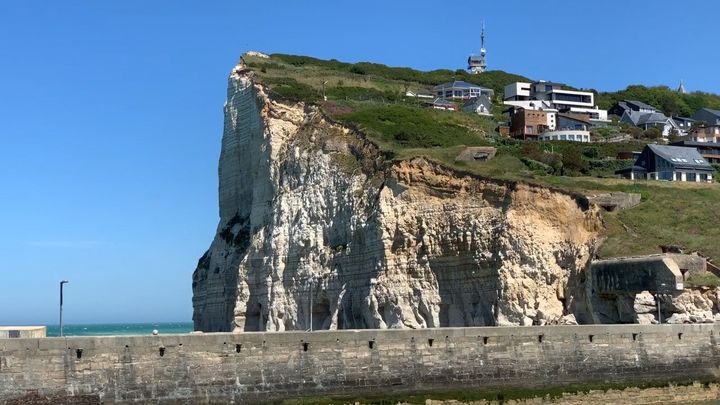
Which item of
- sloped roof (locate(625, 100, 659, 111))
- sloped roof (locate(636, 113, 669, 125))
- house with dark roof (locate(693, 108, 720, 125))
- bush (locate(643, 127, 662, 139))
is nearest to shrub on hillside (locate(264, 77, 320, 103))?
bush (locate(643, 127, 662, 139))

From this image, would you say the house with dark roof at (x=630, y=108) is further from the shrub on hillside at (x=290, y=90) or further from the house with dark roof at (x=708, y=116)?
the shrub on hillside at (x=290, y=90)

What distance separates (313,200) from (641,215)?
16.1 meters

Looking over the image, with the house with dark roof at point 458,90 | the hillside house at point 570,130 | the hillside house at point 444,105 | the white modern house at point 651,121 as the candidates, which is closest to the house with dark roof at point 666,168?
the hillside house at point 570,130

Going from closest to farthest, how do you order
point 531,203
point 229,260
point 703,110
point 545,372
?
point 545,372
point 531,203
point 229,260
point 703,110

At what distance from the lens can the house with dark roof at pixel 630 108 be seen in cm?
9912

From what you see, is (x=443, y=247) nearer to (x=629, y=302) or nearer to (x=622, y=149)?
(x=629, y=302)

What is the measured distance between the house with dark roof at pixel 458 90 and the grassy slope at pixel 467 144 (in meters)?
1.92

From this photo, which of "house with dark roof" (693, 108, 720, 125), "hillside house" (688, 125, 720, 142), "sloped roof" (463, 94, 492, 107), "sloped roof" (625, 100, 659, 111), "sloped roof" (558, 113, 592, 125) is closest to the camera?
"hillside house" (688, 125, 720, 142)

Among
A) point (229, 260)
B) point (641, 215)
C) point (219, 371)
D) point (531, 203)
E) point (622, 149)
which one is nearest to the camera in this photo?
point (219, 371)

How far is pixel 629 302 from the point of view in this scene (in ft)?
136

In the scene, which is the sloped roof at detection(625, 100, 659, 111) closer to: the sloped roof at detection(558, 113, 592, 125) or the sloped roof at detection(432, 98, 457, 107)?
the sloped roof at detection(558, 113, 592, 125)

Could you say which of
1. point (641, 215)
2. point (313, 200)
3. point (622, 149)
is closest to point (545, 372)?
point (641, 215)

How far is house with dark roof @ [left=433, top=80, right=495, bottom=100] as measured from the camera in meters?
95.2

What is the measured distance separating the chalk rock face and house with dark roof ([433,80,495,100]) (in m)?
34.8
